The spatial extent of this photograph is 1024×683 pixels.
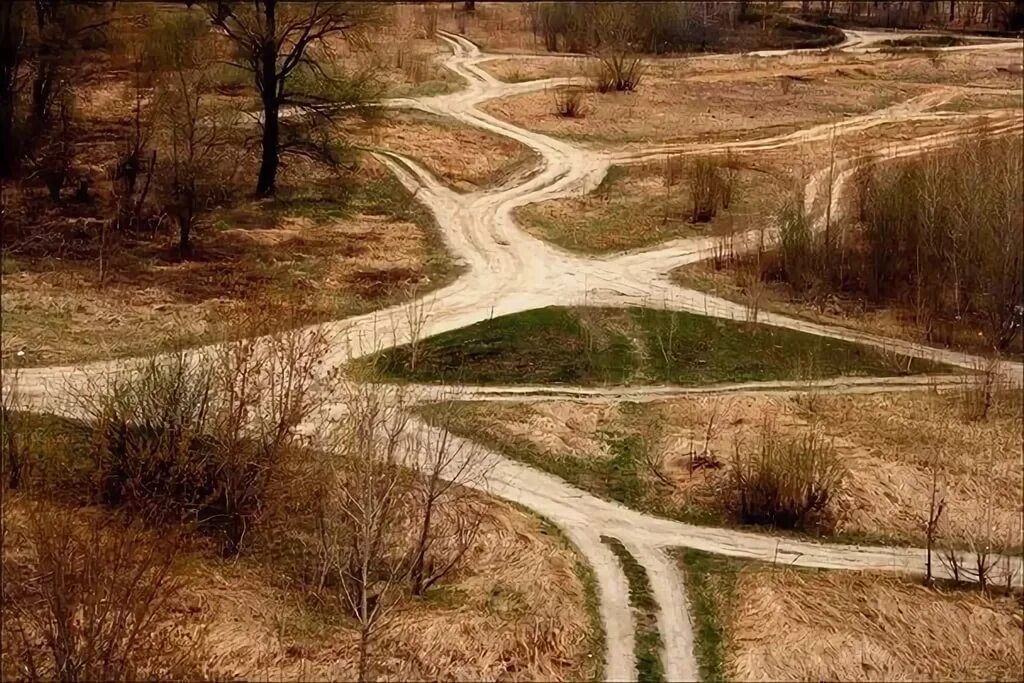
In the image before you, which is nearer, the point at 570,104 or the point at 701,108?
the point at 570,104

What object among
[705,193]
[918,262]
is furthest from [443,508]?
[705,193]

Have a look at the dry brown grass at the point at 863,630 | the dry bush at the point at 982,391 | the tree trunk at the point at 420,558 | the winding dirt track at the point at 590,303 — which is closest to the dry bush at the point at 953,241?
the winding dirt track at the point at 590,303

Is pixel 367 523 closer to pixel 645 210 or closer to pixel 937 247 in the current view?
pixel 937 247

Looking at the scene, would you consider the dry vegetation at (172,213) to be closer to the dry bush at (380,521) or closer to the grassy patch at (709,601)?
the dry bush at (380,521)

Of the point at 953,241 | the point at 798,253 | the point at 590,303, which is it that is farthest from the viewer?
the point at 798,253

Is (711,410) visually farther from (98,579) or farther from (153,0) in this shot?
(153,0)

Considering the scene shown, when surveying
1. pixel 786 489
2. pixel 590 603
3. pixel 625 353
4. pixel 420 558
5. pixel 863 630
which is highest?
pixel 625 353

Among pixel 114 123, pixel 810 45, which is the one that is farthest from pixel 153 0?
pixel 810 45
